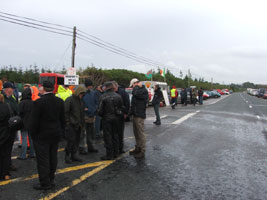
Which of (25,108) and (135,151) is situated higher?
(25,108)

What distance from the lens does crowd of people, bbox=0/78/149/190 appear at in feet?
13.0

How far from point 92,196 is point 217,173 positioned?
251 centimetres

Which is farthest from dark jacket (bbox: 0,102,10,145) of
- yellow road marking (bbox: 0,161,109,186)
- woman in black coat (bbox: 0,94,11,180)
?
yellow road marking (bbox: 0,161,109,186)

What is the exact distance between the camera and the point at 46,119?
398 centimetres

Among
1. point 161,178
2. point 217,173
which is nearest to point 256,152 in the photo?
point 217,173

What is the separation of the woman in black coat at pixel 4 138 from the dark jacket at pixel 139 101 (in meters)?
2.75

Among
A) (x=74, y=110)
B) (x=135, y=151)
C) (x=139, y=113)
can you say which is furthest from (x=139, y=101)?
(x=74, y=110)

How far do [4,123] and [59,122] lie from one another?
41.3 inches

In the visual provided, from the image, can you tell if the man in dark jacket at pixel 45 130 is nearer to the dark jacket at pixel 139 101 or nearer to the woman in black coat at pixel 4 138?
the woman in black coat at pixel 4 138

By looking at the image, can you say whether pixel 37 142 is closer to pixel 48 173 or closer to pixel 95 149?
pixel 48 173

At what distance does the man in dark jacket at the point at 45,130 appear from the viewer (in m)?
3.90

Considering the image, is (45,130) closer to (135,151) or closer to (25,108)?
(25,108)

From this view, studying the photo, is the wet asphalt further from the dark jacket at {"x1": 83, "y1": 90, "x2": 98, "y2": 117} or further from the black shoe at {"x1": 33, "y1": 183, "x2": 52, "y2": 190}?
the dark jacket at {"x1": 83, "y1": 90, "x2": 98, "y2": 117}

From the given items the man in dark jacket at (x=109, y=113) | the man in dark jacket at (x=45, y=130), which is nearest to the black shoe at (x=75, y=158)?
the man in dark jacket at (x=109, y=113)
